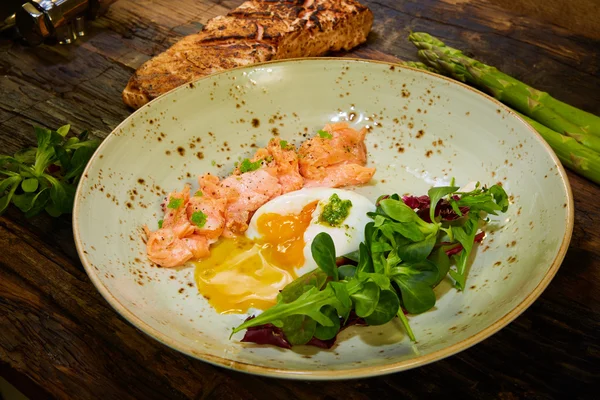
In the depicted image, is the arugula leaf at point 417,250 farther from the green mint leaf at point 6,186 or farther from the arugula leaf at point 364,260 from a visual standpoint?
the green mint leaf at point 6,186

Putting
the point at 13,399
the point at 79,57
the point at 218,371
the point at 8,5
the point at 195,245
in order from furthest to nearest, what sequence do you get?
the point at 8,5 → the point at 79,57 → the point at 13,399 → the point at 195,245 → the point at 218,371

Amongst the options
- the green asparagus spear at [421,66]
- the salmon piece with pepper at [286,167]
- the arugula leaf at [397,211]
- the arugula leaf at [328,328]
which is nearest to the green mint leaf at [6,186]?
the salmon piece with pepper at [286,167]

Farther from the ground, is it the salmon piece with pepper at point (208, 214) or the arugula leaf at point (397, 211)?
the arugula leaf at point (397, 211)

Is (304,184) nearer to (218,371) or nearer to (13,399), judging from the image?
(218,371)

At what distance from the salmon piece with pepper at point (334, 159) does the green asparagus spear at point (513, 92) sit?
123cm

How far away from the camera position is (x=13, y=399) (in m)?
3.75

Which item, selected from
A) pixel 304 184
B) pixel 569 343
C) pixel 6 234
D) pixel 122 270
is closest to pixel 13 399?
pixel 6 234

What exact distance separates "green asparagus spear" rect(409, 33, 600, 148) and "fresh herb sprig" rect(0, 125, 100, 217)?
2617 mm

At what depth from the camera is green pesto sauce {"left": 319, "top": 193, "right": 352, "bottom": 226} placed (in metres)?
2.90

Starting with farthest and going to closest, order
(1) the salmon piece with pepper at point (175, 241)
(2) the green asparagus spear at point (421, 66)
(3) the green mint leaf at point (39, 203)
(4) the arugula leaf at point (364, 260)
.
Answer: (2) the green asparagus spear at point (421, 66), (3) the green mint leaf at point (39, 203), (1) the salmon piece with pepper at point (175, 241), (4) the arugula leaf at point (364, 260)

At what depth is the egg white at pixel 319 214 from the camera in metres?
2.85

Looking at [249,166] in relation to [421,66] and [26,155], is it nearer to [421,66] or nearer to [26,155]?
[26,155]

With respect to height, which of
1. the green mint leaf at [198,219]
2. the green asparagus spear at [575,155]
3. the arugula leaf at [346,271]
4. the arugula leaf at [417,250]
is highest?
the arugula leaf at [417,250]

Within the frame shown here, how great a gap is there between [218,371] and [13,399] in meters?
2.12
